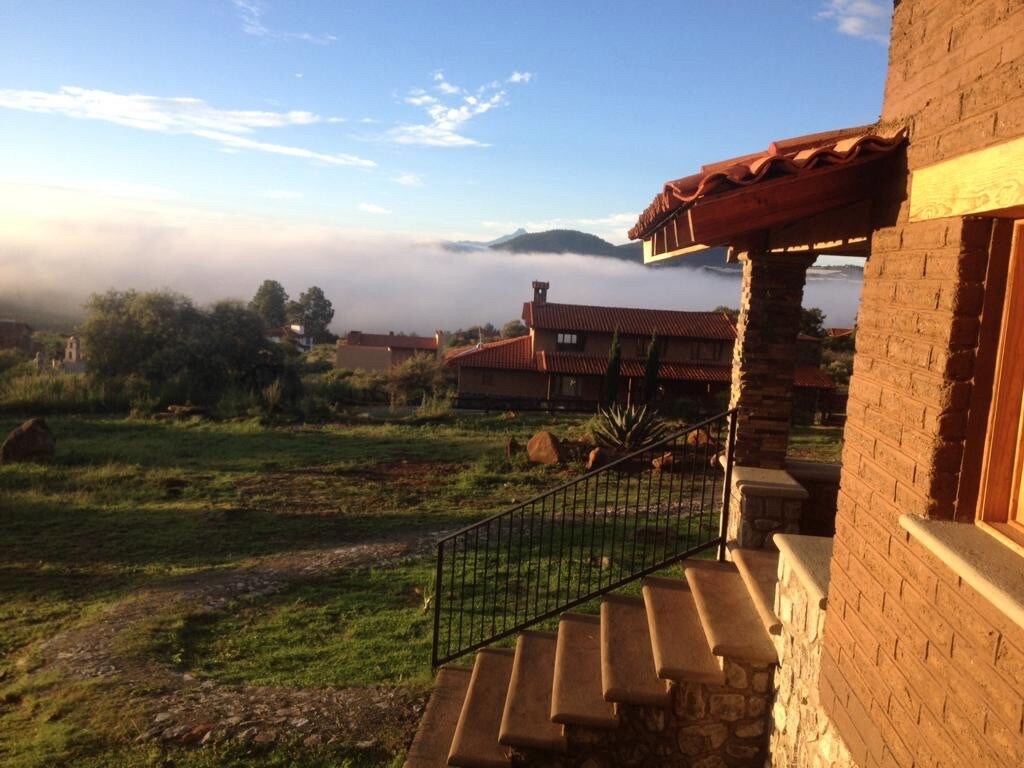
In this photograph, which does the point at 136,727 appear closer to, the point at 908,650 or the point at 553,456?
the point at 908,650

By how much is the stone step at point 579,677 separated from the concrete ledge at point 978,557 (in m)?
2.33

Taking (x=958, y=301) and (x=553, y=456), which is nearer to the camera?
(x=958, y=301)

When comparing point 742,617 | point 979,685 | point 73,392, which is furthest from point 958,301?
Result: point 73,392

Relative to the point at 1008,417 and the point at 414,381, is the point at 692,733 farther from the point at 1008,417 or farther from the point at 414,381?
the point at 414,381

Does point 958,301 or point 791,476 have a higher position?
point 958,301

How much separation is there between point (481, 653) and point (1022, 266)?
4404 millimetres

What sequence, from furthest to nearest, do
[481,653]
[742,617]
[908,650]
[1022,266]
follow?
[481,653] < [742,617] < [908,650] < [1022,266]

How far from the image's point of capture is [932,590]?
2146 millimetres

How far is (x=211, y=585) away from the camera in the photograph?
26.5 ft

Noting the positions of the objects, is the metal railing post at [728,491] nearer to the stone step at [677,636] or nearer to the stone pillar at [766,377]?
the stone pillar at [766,377]

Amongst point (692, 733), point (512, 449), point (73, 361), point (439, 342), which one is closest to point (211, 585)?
point (692, 733)

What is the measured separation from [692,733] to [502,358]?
29937mm

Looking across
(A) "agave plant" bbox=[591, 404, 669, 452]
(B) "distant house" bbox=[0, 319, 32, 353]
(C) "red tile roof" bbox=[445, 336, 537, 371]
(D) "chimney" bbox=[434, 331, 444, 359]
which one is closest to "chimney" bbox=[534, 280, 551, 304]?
(C) "red tile roof" bbox=[445, 336, 537, 371]

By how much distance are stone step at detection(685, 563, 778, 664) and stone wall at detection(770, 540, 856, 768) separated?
0.40ft
